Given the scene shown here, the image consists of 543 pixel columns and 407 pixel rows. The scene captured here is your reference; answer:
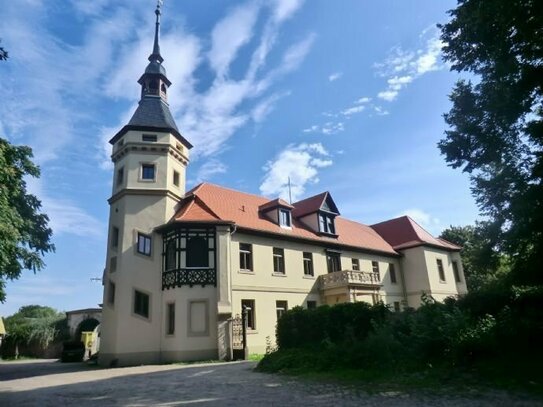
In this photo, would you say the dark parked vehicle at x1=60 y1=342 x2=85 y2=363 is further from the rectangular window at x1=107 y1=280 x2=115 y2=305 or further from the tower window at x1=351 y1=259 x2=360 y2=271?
the tower window at x1=351 y1=259 x2=360 y2=271

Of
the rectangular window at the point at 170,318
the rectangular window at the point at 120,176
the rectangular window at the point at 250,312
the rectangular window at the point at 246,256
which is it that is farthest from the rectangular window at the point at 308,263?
the rectangular window at the point at 120,176

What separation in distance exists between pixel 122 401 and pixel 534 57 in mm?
13333

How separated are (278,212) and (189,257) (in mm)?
7492

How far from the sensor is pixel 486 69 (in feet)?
40.1

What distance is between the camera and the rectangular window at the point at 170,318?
67.5 feet

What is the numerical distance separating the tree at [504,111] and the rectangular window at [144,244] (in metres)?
15.8

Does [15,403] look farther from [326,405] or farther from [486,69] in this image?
[486,69]

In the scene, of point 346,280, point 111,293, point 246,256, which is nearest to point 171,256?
point 111,293

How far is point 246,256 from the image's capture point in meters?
23.4

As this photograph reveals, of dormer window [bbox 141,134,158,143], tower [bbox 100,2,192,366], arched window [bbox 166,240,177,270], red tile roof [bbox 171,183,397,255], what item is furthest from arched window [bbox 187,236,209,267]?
dormer window [bbox 141,134,158,143]

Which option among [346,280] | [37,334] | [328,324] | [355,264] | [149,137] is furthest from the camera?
[37,334]

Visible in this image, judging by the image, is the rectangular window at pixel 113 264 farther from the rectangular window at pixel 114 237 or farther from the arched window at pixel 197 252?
the arched window at pixel 197 252

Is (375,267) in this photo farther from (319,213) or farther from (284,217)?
(284,217)

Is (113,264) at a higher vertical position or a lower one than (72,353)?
higher
